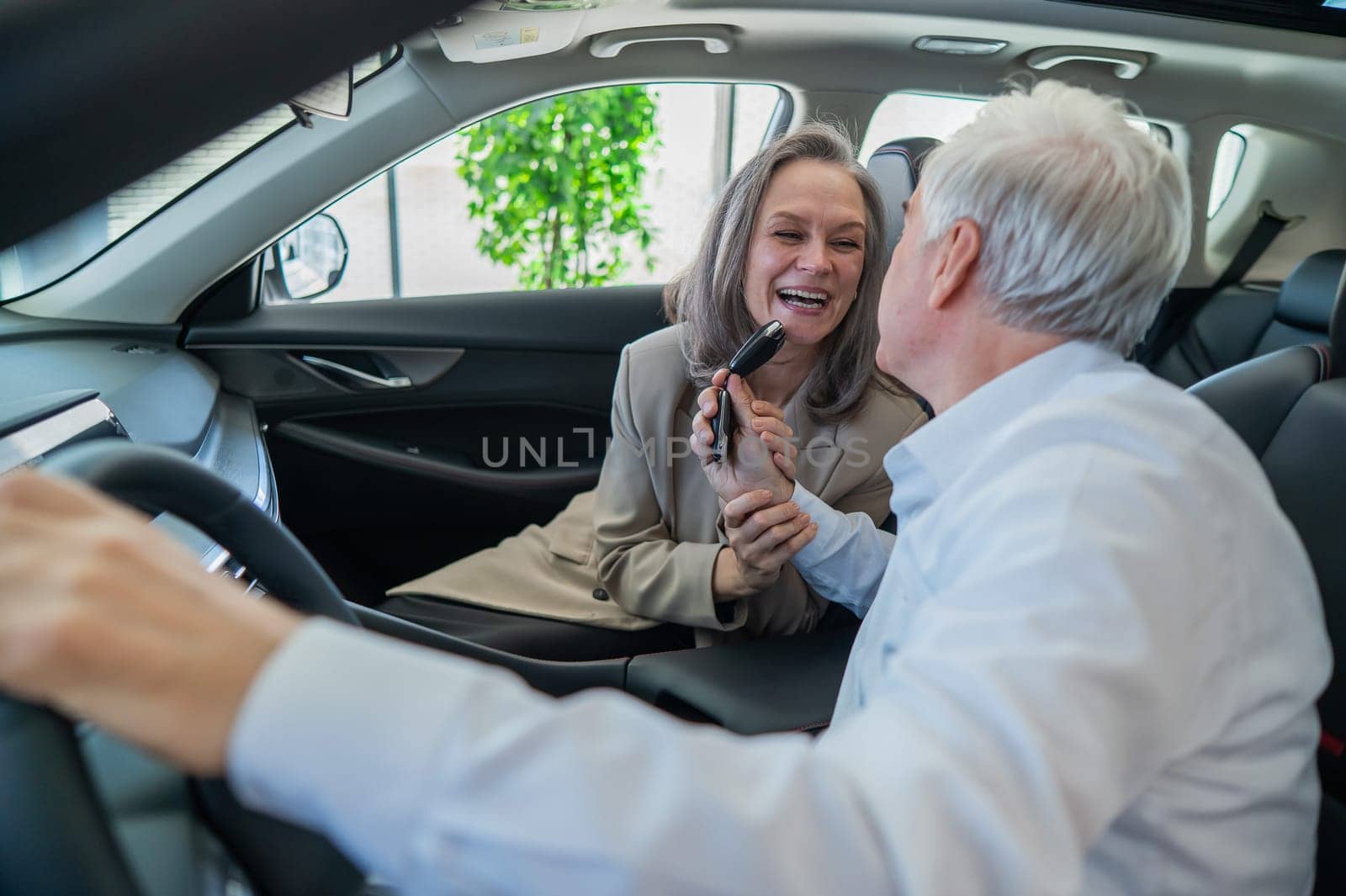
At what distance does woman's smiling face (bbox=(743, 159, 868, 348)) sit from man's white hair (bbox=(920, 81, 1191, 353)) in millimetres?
750

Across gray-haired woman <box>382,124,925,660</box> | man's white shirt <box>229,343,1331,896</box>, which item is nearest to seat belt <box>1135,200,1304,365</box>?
gray-haired woman <box>382,124,925,660</box>

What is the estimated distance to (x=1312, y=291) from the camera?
235 centimetres

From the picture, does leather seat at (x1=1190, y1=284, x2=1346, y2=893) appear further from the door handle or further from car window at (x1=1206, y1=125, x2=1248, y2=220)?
car window at (x1=1206, y1=125, x2=1248, y2=220)

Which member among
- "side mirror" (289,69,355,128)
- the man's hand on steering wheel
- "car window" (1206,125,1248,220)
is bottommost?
"car window" (1206,125,1248,220)

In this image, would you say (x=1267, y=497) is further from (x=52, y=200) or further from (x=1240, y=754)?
(x=52, y=200)

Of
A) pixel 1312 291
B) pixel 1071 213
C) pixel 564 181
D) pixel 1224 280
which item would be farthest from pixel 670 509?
pixel 564 181

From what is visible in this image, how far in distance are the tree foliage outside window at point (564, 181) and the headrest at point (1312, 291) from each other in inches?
95.2

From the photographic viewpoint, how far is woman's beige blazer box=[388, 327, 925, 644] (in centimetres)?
163

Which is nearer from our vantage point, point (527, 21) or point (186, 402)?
point (186, 402)

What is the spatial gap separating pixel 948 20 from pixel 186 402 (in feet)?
5.36

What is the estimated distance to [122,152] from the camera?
0.51 metres

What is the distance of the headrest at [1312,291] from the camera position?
90.2 inches

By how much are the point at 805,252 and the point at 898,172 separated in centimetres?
39

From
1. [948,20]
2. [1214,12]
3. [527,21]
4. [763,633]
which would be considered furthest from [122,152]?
[1214,12]
